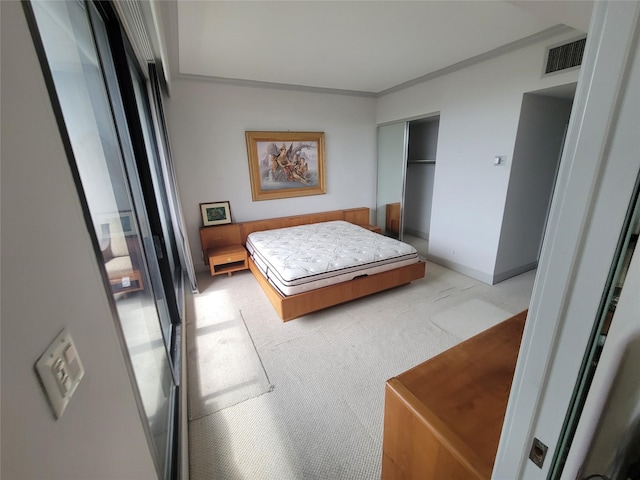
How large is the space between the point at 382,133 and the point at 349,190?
1105 millimetres

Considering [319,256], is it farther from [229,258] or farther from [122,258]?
[122,258]

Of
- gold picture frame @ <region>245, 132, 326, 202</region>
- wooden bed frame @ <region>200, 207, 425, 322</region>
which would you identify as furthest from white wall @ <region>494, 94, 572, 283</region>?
gold picture frame @ <region>245, 132, 326, 202</region>

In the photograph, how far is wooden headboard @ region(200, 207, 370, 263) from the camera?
359 centimetres

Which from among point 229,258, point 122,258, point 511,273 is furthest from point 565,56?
point 229,258

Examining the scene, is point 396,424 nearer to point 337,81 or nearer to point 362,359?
point 362,359

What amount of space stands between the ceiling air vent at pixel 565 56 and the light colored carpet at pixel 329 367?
2.21 m

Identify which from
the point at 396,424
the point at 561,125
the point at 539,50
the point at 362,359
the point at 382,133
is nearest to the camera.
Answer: the point at 396,424

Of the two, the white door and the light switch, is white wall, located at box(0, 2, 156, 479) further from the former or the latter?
the light switch

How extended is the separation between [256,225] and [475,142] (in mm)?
3031

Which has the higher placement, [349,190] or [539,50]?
[539,50]

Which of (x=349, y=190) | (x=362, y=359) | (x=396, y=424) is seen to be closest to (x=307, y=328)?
(x=362, y=359)

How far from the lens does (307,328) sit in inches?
93.1

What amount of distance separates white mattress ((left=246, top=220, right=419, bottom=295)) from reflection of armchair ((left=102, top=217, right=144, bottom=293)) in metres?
1.28

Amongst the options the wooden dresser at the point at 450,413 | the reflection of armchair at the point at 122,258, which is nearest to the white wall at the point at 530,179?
the wooden dresser at the point at 450,413
